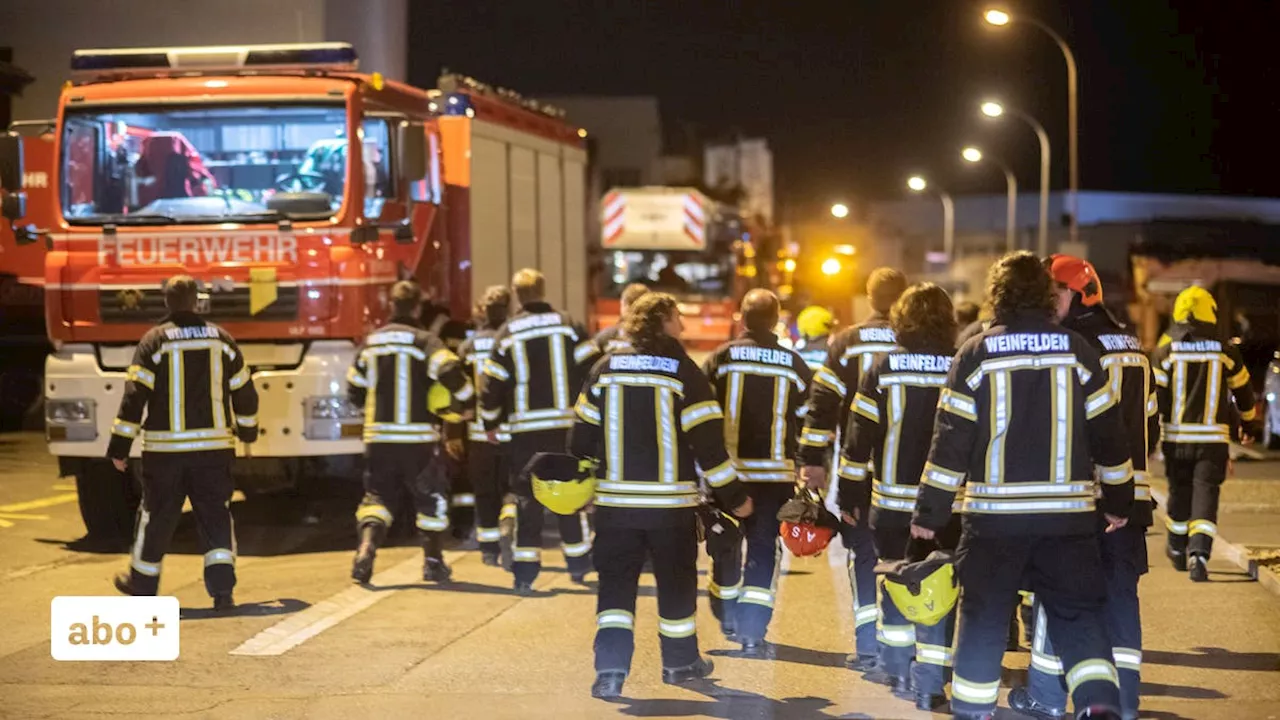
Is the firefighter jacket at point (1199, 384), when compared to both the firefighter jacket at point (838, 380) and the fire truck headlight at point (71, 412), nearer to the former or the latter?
the firefighter jacket at point (838, 380)

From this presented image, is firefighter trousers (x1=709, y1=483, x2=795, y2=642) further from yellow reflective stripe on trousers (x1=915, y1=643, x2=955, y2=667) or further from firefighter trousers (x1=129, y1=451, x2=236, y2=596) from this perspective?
firefighter trousers (x1=129, y1=451, x2=236, y2=596)

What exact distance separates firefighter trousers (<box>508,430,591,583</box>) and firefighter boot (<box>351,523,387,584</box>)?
2.79 feet

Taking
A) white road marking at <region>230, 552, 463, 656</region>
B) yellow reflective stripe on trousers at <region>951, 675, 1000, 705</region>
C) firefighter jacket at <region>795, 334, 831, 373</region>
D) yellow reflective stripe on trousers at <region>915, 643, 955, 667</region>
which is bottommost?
white road marking at <region>230, 552, 463, 656</region>

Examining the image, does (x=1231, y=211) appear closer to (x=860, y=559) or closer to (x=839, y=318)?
(x=839, y=318)

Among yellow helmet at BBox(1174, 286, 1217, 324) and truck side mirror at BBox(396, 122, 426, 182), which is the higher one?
truck side mirror at BBox(396, 122, 426, 182)

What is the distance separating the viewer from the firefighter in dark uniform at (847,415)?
8195mm

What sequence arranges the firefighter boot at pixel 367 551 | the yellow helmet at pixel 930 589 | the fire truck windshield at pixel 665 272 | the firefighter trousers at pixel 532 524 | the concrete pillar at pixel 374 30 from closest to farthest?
the yellow helmet at pixel 930 589
the firefighter trousers at pixel 532 524
the firefighter boot at pixel 367 551
the concrete pillar at pixel 374 30
the fire truck windshield at pixel 665 272

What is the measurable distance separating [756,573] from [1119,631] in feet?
6.63

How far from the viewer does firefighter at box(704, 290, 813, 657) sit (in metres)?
8.59

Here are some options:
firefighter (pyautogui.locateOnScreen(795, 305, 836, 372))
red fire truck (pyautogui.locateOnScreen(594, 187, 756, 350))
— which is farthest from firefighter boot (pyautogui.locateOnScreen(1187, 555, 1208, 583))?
red fire truck (pyautogui.locateOnScreen(594, 187, 756, 350))

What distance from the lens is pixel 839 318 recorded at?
39656 mm

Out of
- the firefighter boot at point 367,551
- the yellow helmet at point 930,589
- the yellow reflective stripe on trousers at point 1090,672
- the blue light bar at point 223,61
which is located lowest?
the firefighter boot at point 367,551

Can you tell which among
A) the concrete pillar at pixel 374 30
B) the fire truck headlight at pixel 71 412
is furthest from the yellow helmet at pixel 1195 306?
the concrete pillar at pixel 374 30

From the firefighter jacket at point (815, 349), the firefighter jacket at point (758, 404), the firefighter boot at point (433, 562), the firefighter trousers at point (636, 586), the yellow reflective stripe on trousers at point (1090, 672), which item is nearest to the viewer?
the yellow reflective stripe on trousers at point (1090, 672)
